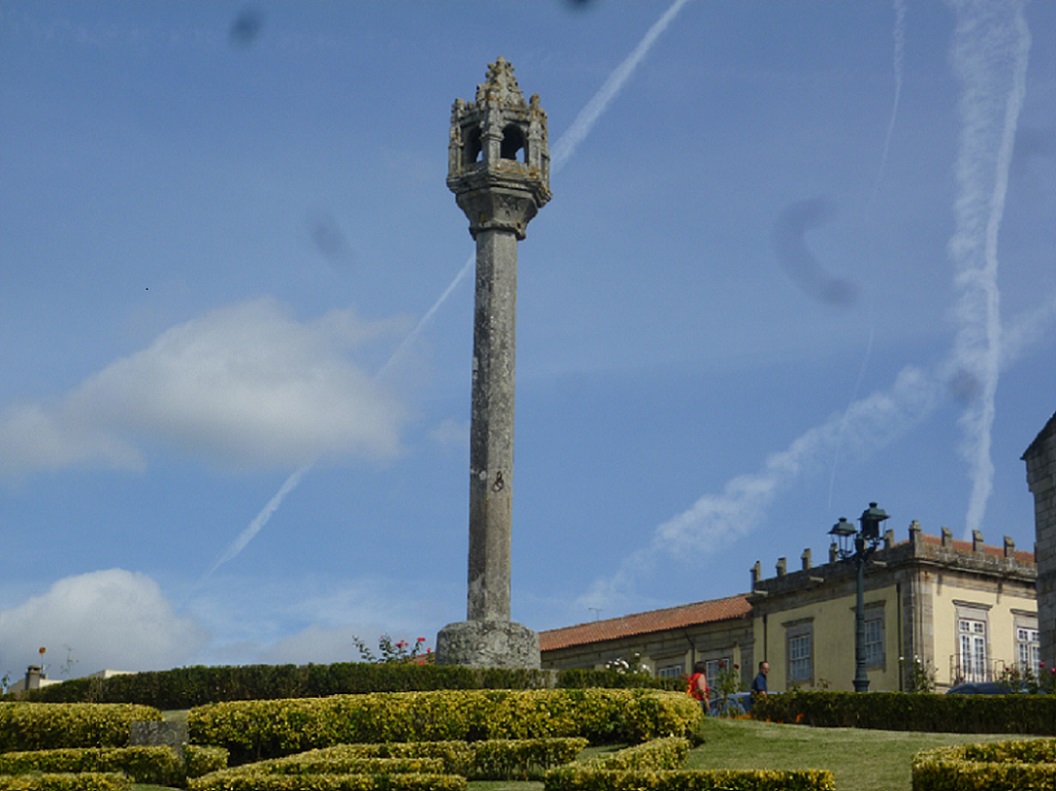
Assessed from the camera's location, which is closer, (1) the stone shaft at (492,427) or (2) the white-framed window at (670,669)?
(1) the stone shaft at (492,427)

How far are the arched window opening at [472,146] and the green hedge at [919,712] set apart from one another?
10450mm

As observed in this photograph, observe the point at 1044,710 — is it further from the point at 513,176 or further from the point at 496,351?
the point at 513,176

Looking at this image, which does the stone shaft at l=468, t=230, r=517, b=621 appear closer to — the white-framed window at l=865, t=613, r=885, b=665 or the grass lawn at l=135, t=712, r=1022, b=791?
the grass lawn at l=135, t=712, r=1022, b=791

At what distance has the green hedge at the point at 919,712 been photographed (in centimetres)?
2208

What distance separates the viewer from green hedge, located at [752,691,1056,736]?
2208cm

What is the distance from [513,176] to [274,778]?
13.4 m

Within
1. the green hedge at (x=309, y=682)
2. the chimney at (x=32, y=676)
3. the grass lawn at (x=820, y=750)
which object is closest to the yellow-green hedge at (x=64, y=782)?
the grass lawn at (x=820, y=750)

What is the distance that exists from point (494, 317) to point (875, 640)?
28124 millimetres

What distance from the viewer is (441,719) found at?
20.9 metres

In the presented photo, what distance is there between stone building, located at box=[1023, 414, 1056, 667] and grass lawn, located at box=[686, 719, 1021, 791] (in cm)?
1708

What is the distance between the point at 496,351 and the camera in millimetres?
26219

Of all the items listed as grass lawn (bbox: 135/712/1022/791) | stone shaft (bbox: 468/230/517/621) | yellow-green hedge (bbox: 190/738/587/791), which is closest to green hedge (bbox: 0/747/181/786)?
grass lawn (bbox: 135/712/1022/791)

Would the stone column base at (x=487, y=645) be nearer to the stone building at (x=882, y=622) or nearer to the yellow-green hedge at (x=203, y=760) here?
the yellow-green hedge at (x=203, y=760)

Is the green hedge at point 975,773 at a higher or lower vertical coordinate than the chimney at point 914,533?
lower
